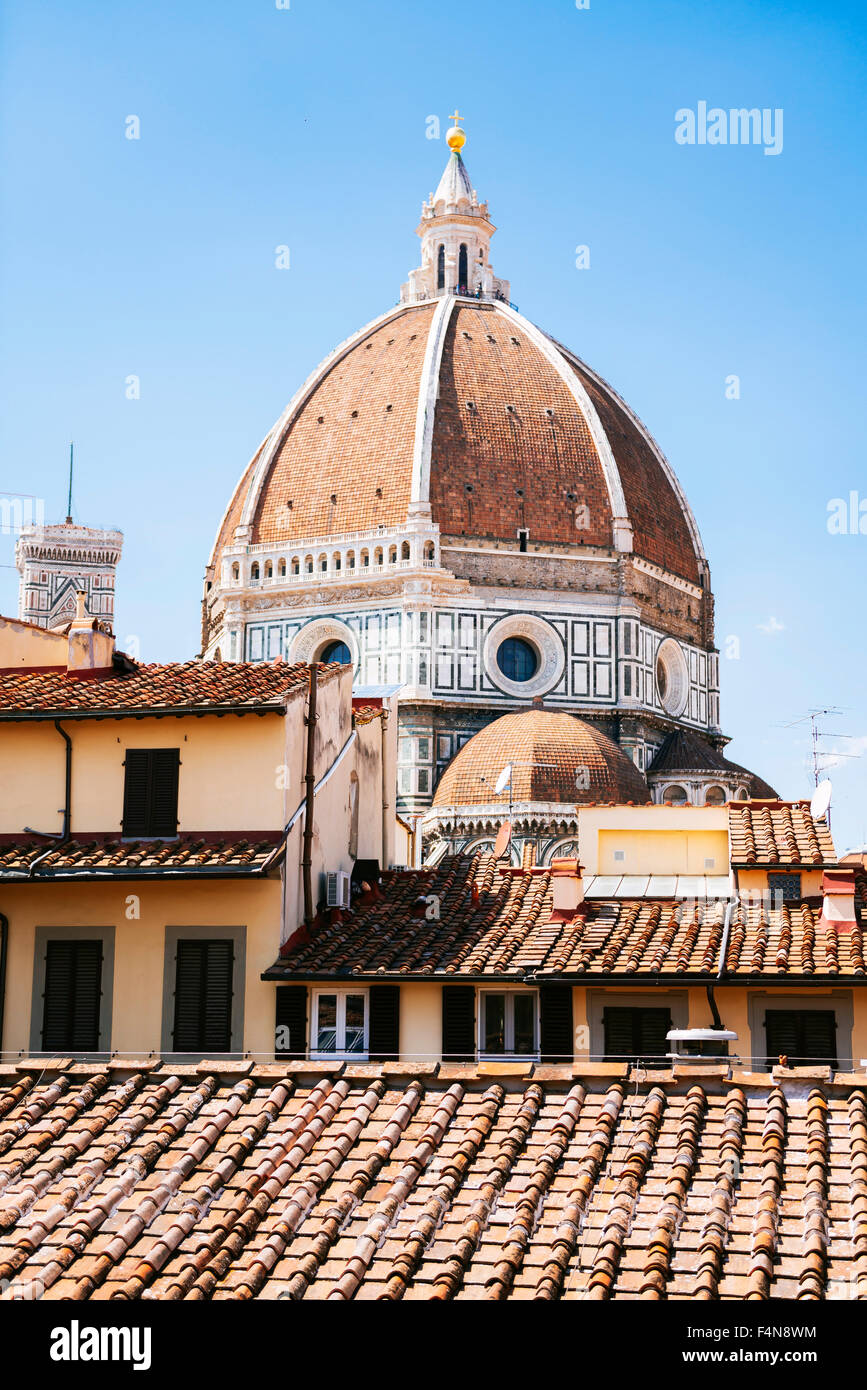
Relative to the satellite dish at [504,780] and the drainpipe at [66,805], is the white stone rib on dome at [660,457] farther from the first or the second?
the drainpipe at [66,805]

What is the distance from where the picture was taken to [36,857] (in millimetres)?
16328

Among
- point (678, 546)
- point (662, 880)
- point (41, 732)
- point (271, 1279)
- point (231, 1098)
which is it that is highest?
point (678, 546)

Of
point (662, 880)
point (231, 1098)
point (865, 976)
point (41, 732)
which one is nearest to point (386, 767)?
point (662, 880)

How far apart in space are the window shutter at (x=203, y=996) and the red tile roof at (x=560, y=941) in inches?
19.2

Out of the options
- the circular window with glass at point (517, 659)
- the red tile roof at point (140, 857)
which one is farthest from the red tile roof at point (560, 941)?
the circular window with glass at point (517, 659)

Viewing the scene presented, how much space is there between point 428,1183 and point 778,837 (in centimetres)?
972

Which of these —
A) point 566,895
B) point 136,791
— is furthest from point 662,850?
point 136,791

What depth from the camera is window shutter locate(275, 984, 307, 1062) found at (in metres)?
15.6

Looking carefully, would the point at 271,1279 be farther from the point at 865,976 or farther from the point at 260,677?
the point at 260,677

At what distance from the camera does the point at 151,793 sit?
1664 centimetres

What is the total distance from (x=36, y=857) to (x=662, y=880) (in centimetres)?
641

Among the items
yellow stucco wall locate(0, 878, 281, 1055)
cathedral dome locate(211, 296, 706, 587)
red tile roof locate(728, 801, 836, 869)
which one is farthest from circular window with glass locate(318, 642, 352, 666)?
yellow stucco wall locate(0, 878, 281, 1055)

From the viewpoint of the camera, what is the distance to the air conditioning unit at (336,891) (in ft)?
57.5

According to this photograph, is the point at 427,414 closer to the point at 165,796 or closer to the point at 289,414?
the point at 289,414
